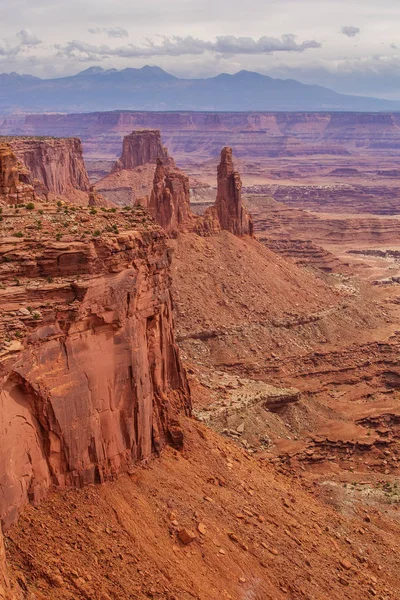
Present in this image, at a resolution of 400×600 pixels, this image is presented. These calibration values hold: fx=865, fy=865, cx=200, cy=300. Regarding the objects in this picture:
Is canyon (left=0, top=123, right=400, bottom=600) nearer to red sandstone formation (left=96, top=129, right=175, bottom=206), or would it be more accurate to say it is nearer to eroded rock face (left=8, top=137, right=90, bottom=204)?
eroded rock face (left=8, top=137, right=90, bottom=204)

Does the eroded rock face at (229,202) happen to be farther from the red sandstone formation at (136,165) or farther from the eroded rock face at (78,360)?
the red sandstone formation at (136,165)

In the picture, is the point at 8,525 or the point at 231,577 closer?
the point at 8,525

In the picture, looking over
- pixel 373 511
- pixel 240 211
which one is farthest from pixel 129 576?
pixel 240 211

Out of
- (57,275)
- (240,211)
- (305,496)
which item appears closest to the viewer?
(57,275)

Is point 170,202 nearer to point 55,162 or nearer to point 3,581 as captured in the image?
point 55,162

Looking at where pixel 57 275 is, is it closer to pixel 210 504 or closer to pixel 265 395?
pixel 210 504

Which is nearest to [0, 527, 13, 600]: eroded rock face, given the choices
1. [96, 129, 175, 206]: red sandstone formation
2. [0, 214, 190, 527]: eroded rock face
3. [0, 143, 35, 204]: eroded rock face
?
[0, 214, 190, 527]: eroded rock face

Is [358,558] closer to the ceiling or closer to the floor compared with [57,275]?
closer to the floor
